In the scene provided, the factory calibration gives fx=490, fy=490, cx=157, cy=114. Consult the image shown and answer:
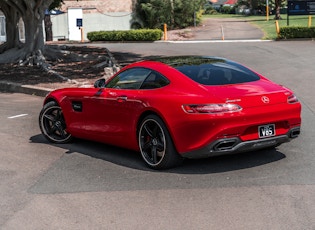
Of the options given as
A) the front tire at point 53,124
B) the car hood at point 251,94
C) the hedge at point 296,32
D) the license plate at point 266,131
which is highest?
the hedge at point 296,32

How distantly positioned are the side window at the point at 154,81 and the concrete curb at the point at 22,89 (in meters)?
6.76

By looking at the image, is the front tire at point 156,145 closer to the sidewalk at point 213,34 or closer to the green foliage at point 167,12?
the sidewalk at point 213,34

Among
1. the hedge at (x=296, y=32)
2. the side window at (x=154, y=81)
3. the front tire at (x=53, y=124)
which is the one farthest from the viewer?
the hedge at (x=296, y=32)

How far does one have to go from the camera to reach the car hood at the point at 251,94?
19.0 feet

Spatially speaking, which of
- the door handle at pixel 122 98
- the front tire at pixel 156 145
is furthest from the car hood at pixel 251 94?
the door handle at pixel 122 98

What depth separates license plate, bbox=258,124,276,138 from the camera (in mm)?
5906

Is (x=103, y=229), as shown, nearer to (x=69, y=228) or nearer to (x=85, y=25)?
(x=69, y=228)

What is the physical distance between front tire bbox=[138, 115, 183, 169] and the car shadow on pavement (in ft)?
0.40

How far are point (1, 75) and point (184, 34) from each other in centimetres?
2109

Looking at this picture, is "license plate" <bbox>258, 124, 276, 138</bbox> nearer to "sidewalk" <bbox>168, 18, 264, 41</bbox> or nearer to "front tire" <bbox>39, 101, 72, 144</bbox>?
"front tire" <bbox>39, 101, 72, 144</bbox>

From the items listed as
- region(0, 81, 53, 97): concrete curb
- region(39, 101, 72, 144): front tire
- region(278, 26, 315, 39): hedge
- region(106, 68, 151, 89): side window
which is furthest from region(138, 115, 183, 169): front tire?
region(278, 26, 315, 39): hedge

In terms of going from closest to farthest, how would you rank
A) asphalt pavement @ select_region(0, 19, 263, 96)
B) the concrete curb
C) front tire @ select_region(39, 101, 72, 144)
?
front tire @ select_region(39, 101, 72, 144), the concrete curb, asphalt pavement @ select_region(0, 19, 263, 96)

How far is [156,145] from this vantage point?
620 cm

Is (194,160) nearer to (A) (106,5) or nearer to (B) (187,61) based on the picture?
(B) (187,61)
